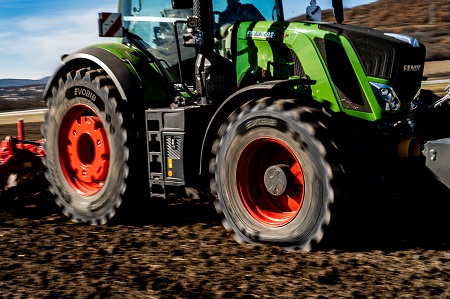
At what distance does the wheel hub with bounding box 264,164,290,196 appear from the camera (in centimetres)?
473

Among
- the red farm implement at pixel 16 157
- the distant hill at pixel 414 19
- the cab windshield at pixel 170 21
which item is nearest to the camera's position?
the cab windshield at pixel 170 21

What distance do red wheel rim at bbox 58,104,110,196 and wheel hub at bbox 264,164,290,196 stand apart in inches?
68.0

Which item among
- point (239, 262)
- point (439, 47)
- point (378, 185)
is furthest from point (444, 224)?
point (439, 47)

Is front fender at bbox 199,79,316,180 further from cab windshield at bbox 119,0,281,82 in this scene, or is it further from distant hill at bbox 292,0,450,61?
distant hill at bbox 292,0,450,61

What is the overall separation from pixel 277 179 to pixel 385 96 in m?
1.05

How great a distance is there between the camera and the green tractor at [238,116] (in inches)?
180

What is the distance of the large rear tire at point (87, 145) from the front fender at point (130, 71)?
14 centimetres

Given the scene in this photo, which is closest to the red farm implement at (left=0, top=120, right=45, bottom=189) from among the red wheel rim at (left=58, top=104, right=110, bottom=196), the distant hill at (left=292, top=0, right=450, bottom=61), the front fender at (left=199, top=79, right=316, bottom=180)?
the red wheel rim at (left=58, top=104, right=110, bottom=196)


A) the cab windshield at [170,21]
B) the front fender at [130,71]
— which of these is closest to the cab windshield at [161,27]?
the cab windshield at [170,21]

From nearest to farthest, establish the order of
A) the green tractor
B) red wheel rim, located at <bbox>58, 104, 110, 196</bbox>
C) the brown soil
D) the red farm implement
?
the brown soil
the green tractor
red wheel rim, located at <bbox>58, 104, 110, 196</bbox>
the red farm implement

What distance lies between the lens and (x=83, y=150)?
611 centimetres

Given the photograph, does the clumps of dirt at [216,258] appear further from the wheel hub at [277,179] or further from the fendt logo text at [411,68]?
the fendt logo text at [411,68]

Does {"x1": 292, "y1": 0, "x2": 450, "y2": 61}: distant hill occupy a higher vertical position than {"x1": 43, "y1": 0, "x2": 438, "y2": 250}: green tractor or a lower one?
higher

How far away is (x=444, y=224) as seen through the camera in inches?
216
